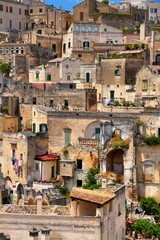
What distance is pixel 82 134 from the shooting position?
141ft

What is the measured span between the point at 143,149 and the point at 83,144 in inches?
175

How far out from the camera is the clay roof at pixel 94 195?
96.0 feet

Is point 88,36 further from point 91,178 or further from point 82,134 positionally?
point 91,178

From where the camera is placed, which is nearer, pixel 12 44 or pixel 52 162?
pixel 52 162

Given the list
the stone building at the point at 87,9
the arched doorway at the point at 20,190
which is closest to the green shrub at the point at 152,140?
the arched doorway at the point at 20,190

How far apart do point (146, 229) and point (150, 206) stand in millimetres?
5112

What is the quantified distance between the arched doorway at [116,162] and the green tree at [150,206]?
310 cm

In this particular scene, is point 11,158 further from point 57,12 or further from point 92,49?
point 57,12

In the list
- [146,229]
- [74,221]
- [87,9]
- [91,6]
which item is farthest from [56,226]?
[91,6]

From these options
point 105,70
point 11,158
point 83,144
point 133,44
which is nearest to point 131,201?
point 83,144

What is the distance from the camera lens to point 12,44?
6353 cm

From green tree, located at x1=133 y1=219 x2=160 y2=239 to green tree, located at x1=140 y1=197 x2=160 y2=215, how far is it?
4.29 metres

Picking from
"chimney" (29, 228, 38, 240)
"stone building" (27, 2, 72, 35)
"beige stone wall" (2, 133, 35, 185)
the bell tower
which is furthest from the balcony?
the bell tower

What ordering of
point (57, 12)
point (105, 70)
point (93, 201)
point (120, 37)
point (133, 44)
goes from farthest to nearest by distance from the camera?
point (57, 12), point (120, 37), point (133, 44), point (105, 70), point (93, 201)
